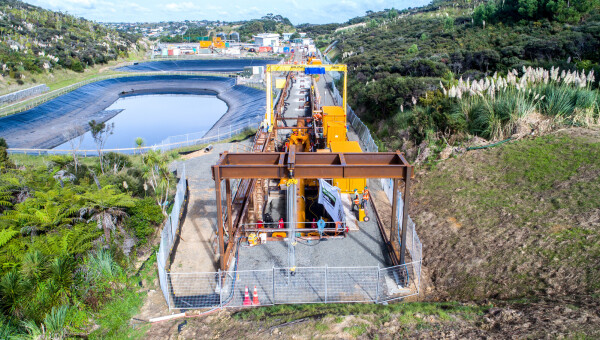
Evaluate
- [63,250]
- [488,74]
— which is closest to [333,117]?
[488,74]

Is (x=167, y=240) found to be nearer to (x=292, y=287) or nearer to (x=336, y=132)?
(x=292, y=287)

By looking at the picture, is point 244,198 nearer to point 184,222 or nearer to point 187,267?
point 184,222

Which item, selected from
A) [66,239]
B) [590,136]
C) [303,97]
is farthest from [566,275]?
[303,97]

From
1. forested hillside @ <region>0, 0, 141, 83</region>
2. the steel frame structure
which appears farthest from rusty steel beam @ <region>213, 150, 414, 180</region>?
forested hillside @ <region>0, 0, 141, 83</region>

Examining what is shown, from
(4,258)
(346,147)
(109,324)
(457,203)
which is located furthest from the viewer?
(346,147)

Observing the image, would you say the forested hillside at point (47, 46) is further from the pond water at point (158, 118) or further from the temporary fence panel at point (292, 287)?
the temporary fence panel at point (292, 287)

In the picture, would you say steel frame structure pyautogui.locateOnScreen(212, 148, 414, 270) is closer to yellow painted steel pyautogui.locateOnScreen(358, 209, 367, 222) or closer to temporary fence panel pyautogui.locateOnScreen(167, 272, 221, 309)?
temporary fence panel pyautogui.locateOnScreen(167, 272, 221, 309)
